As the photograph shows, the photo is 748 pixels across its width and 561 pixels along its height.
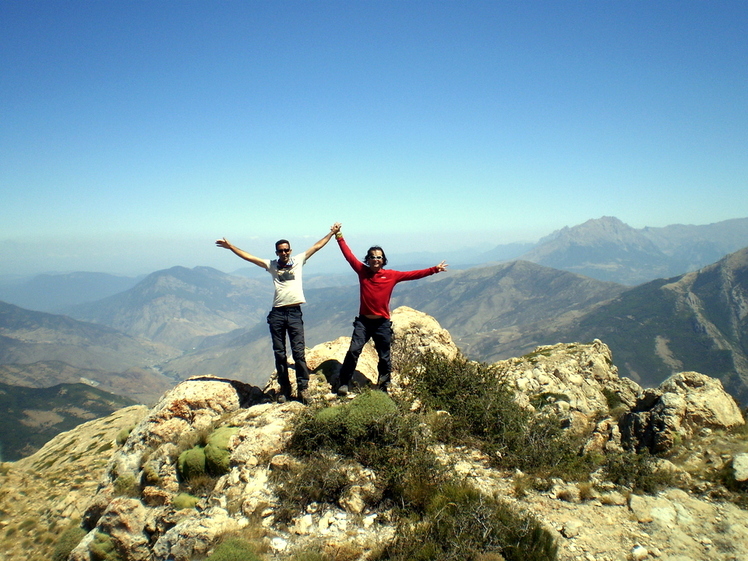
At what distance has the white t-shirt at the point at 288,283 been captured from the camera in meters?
9.98

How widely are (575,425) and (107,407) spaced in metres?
223

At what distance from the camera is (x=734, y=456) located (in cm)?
661

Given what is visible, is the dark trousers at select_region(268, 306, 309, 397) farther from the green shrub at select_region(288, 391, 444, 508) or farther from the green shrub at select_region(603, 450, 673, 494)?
the green shrub at select_region(603, 450, 673, 494)

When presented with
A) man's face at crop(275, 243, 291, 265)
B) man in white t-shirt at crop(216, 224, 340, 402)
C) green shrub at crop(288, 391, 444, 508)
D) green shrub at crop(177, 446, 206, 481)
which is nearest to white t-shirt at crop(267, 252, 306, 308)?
man in white t-shirt at crop(216, 224, 340, 402)

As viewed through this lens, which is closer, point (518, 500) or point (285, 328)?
point (518, 500)

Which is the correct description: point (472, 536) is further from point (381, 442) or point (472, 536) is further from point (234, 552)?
point (234, 552)

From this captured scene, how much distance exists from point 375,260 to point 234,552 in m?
6.53

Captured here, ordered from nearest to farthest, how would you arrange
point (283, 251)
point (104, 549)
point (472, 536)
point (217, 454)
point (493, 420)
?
1. point (472, 536)
2. point (104, 549)
3. point (217, 454)
4. point (493, 420)
5. point (283, 251)

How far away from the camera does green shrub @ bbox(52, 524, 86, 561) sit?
8.83 metres

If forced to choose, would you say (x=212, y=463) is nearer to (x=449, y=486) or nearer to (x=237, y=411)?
(x=237, y=411)

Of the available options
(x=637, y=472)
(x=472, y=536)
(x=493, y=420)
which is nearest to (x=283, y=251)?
(x=493, y=420)

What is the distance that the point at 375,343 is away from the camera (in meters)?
9.95

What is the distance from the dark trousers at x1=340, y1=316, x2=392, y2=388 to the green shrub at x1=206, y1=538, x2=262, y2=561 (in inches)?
185

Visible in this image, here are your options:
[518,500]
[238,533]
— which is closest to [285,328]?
[238,533]
